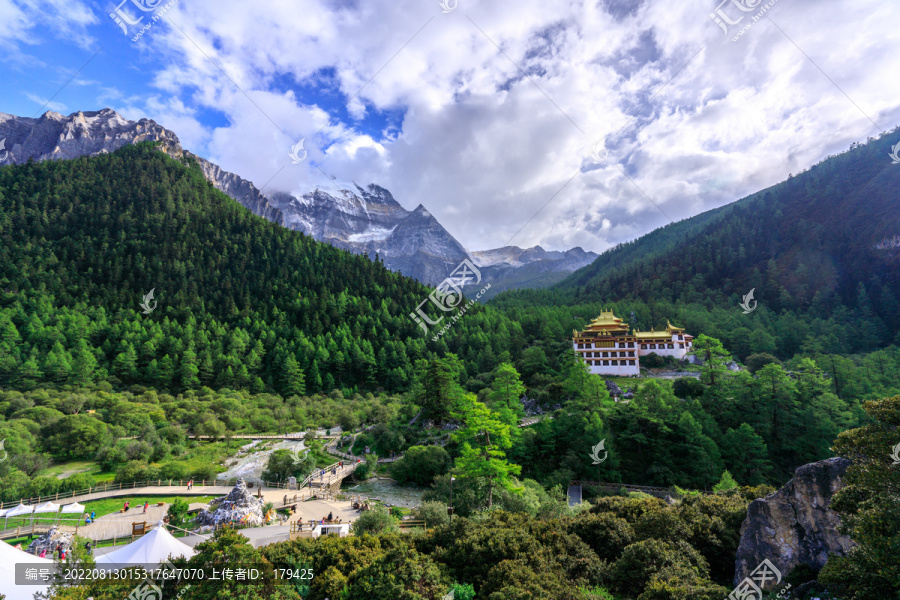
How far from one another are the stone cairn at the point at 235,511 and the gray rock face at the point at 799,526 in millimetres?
21942

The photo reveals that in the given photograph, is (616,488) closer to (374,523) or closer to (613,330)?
(374,523)

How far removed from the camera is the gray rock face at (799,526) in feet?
35.8

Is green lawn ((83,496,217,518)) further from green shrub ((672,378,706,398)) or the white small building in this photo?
the white small building

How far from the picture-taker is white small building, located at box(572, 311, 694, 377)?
183ft

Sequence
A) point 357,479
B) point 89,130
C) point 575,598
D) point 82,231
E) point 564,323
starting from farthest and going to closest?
point 89,130, point 82,231, point 564,323, point 357,479, point 575,598

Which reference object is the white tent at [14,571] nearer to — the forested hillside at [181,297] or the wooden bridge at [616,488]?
the wooden bridge at [616,488]

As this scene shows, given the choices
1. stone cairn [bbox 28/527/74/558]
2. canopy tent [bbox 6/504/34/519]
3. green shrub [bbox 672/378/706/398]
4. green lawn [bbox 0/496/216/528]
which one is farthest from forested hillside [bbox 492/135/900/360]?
canopy tent [bbox 6/504/34/519]

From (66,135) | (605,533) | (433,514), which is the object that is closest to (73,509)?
(433,514)

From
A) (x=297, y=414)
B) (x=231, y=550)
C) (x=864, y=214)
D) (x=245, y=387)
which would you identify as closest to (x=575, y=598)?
(x=231, y=550)

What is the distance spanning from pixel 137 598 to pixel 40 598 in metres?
2.15

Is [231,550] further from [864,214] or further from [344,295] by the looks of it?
[864,214]

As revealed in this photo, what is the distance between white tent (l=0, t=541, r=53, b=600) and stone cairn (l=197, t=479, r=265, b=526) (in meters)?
9.07

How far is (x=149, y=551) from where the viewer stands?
13.8 m

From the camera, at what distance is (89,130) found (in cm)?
15338
